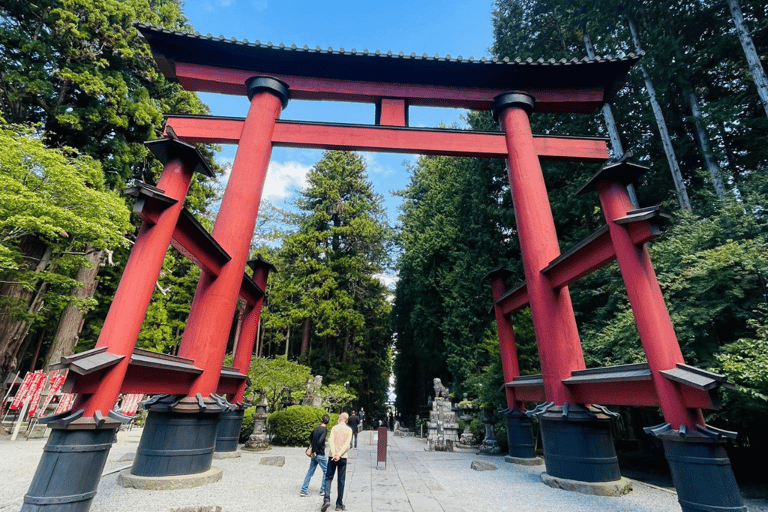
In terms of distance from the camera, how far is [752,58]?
27.2 feet

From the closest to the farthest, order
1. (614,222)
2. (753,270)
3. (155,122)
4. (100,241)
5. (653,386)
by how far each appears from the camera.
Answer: (653,386), (614,222), (753,270), (100,241), (155,122)

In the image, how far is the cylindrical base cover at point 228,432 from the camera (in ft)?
27.1

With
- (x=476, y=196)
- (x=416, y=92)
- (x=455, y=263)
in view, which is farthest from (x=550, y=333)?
(x=455, y=263)

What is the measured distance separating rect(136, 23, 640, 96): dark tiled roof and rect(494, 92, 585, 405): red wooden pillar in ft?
2.21

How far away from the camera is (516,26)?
15.1m

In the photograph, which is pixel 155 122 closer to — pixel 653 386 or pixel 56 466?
pixel 56 466

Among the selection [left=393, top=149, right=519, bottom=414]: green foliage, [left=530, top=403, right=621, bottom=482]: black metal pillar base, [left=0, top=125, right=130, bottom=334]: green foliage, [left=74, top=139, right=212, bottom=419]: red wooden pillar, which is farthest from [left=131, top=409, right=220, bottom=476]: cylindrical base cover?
[left=393, top=149, right=519, bottom=414]: green foliage

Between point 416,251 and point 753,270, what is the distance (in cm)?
1422

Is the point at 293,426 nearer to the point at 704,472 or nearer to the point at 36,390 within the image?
the point at 36,390

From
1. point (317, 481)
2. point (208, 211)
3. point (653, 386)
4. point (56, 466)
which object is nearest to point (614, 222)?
point (653, 386)

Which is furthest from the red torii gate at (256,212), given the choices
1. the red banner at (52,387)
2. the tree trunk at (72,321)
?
the tree trunk at (72,321)

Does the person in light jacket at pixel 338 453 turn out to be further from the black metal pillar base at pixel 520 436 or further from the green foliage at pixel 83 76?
the green foliage at pixel 83 76

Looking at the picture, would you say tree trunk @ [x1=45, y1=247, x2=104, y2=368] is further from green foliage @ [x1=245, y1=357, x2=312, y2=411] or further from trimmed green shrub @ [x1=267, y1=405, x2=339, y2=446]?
trimmed green shrub @ [x1=267, y1=405, x2=339, y2=446]

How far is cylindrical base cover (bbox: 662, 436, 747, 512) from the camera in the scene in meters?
3.46
